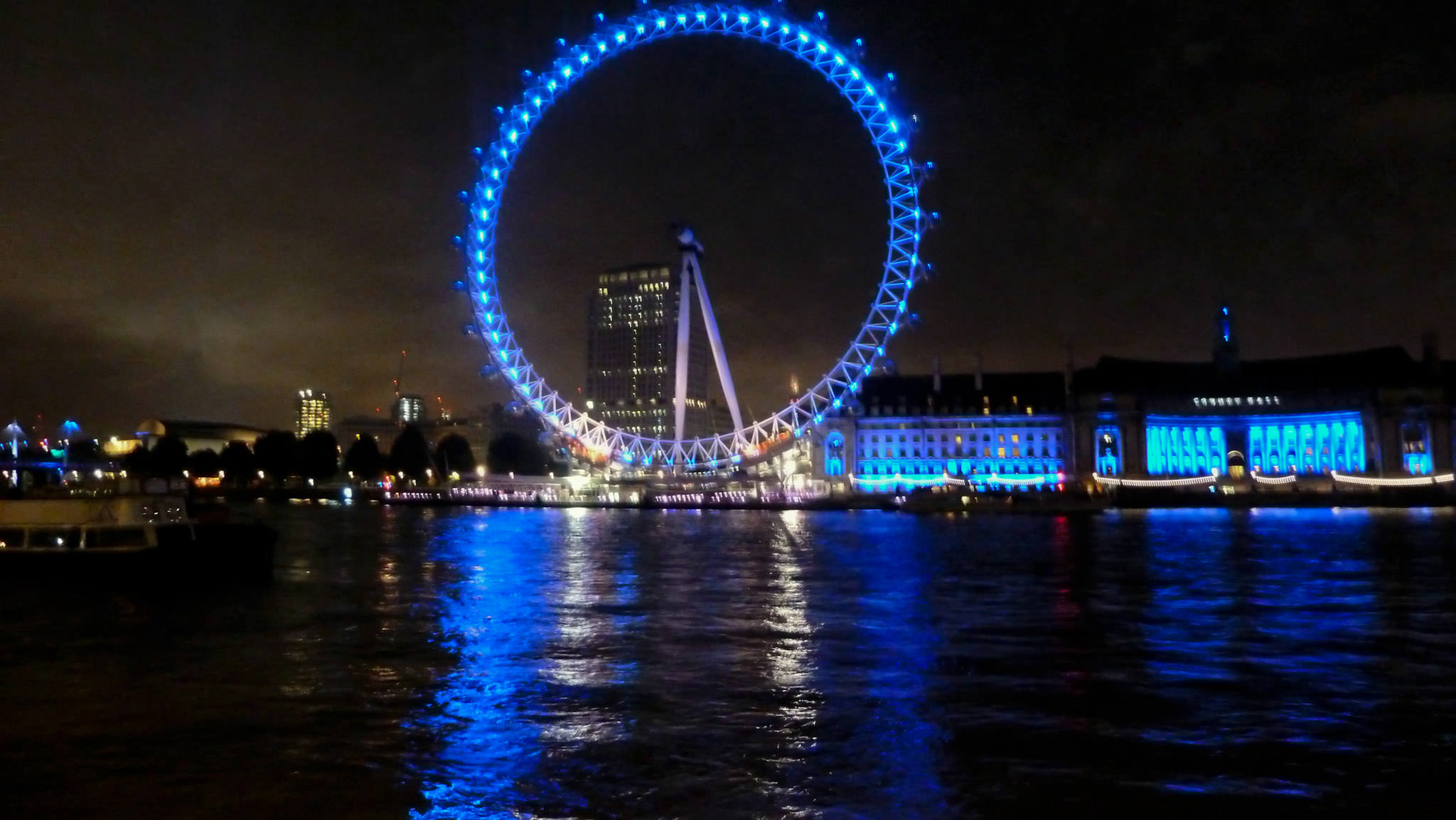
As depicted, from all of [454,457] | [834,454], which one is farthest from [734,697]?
[454,457]

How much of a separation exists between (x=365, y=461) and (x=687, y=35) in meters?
87.3

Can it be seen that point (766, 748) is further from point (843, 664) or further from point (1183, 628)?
point (1183, 628)

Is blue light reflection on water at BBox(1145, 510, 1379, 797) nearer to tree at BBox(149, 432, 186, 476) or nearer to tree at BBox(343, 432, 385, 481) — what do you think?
tree at BBox(343, 432, 385, 481)

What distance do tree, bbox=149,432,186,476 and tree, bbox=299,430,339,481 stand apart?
12.7m

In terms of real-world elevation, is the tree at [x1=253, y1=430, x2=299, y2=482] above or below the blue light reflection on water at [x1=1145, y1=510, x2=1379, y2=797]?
above

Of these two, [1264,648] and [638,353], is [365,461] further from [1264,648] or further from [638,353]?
[1264,648]

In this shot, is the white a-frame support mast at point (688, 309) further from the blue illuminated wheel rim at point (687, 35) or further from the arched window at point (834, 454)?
the arched window at point (834, 454)

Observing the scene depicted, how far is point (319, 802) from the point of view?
9.07m

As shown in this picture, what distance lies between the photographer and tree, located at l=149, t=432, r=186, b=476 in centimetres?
13012

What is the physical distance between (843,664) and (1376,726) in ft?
19.6

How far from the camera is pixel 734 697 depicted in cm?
1293

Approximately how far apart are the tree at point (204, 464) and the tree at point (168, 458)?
106 inches

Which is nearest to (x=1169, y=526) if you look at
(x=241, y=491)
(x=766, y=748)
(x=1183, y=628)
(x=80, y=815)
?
(x=1183, y=628)

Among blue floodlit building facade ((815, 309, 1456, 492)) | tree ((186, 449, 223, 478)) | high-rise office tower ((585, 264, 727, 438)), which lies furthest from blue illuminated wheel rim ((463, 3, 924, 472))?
high-rise office tower ((585, 264, 727, 438))
